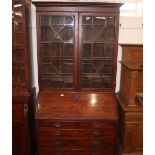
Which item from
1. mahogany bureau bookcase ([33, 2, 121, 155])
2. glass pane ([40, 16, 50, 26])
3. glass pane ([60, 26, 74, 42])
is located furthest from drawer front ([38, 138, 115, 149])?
glass pane ([40, 16, 50, 26])

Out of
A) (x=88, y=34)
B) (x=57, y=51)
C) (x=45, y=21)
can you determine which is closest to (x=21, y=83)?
(x=57, y=51)

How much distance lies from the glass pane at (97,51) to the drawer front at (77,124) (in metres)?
0.51

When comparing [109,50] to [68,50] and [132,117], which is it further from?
[132,117]

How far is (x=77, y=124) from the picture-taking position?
2506 millimetres

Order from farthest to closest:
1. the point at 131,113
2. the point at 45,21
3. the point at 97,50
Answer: the point at 97,50, the point at 45,21, the point at 131,113

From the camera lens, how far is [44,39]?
8.61ft

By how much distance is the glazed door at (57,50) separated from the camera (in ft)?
8.44

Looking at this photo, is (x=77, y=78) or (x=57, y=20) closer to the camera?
(x=57, y=20)

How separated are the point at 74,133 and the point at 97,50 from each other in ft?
3.62

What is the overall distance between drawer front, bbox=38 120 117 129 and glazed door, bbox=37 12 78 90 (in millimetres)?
471
